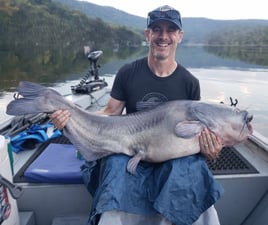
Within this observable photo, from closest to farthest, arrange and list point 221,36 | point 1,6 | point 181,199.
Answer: point 181,199 < point 1,6 < point 221,36

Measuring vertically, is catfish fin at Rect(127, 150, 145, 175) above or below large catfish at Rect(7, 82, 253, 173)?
below

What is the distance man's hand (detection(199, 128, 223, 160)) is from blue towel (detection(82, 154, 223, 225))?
0.10 m

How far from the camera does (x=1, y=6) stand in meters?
79.1

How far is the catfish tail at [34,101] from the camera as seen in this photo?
279cm

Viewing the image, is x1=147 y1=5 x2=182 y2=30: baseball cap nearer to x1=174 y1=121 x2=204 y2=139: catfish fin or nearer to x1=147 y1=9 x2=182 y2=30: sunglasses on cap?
x1=147 y1=9 x2=182 y2=30: sunglasses on cap

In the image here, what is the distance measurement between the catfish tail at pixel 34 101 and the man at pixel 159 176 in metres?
0.10

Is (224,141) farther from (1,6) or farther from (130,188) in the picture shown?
(1,6)

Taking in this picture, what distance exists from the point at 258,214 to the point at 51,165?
215 cm

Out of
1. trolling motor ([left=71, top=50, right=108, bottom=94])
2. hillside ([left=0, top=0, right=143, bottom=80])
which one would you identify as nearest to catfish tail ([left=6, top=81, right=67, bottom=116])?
trolling motor ([left=71, top=50, right=108, bottom=94])

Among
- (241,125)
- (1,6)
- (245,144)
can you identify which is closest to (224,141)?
(241,125)

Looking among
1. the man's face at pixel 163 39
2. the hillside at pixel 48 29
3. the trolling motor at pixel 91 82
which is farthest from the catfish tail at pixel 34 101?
the hillside at pixel 48 29

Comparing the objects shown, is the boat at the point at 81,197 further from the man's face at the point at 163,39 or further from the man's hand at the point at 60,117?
the man's face at the point at 163,39

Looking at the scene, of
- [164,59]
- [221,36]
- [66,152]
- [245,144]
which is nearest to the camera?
[164,59]

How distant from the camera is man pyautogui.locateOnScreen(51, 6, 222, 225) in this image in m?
2.51
